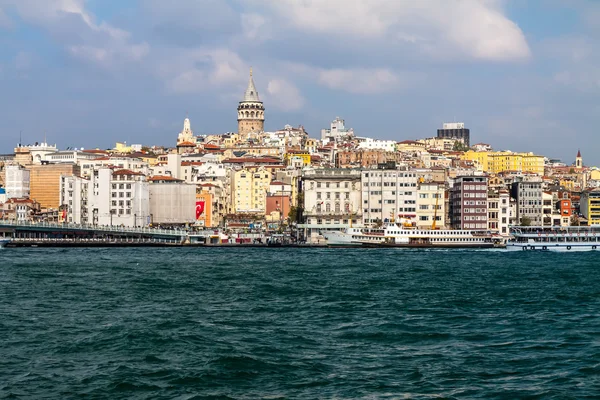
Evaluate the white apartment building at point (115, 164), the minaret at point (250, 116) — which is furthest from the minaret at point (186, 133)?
the white apartment building at point (115, 164)

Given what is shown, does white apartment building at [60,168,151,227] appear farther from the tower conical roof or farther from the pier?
the tower conical roof

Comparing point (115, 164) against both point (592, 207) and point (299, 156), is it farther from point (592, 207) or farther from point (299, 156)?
point (592, 207)

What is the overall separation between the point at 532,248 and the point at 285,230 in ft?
93.4

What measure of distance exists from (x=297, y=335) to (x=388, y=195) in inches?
2586

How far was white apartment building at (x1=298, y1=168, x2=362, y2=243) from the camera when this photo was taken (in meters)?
92.4

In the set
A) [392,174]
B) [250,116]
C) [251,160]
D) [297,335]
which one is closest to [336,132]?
[250,116]

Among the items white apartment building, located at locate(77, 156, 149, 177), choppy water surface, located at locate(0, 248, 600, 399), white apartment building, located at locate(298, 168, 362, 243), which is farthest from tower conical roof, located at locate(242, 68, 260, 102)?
choppy water surface, located at locate(0, 248, 600, 399)

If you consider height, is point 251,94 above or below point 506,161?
above

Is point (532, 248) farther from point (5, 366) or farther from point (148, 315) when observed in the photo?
point (5, 366)

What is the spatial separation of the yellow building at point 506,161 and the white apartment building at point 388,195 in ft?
202

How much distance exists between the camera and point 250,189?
11400cm

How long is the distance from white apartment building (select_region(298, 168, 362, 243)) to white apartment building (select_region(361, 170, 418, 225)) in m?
1.09

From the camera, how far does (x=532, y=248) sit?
80.1 meters

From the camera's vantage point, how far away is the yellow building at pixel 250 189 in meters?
114
